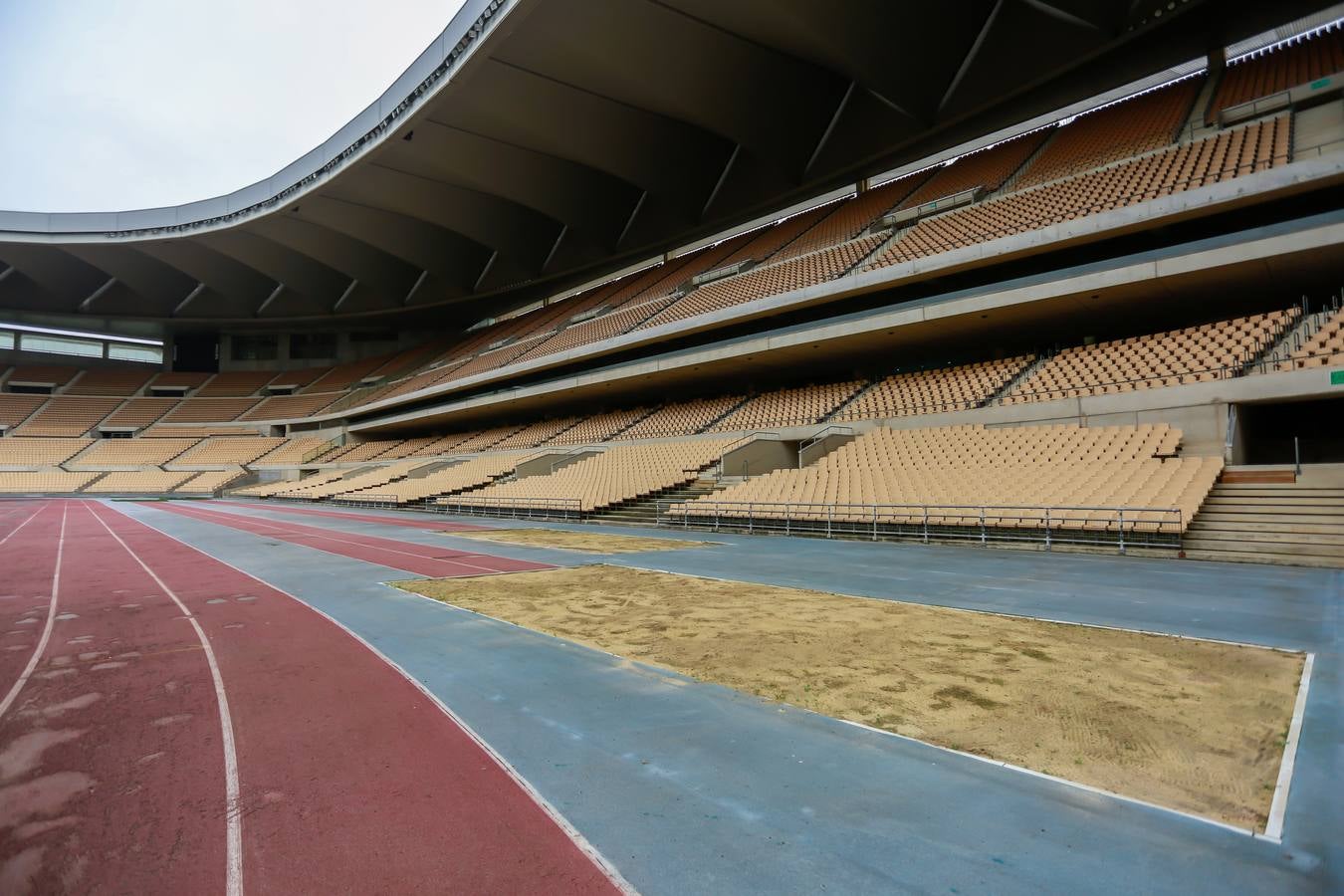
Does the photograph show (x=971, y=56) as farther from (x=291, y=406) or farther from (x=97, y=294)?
(x=97, y=294)

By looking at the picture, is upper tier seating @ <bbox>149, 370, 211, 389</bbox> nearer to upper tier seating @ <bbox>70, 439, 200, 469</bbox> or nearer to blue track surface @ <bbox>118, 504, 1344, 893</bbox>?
upper tier seating @ <bbox>70, 439, 200, 469</bbox>

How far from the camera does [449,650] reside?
18.4 ft

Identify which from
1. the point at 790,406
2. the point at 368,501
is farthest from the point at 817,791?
the point at 368,501

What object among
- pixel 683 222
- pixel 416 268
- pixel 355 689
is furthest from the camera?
pixel 416 268

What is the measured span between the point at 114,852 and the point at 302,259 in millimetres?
49854

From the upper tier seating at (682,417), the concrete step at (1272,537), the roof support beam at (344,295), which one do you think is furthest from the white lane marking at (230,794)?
the roof support beam at (344,295)

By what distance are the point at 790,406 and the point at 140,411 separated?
57.5m

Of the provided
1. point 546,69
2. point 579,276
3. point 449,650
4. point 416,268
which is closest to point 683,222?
point 579,276

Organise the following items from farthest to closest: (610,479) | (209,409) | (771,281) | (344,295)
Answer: (209,409)
(344,295)
(771,281)
(610,479)

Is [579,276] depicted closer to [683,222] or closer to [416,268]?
[683,222]

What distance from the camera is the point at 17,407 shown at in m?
49.1

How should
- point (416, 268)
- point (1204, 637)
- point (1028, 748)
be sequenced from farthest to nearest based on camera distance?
point (416, 268), point (1204, 637), point (1028, 748)

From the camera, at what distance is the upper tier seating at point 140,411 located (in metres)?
50.6

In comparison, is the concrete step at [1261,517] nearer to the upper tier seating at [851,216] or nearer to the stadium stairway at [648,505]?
the stadium stairway at [648,505]
